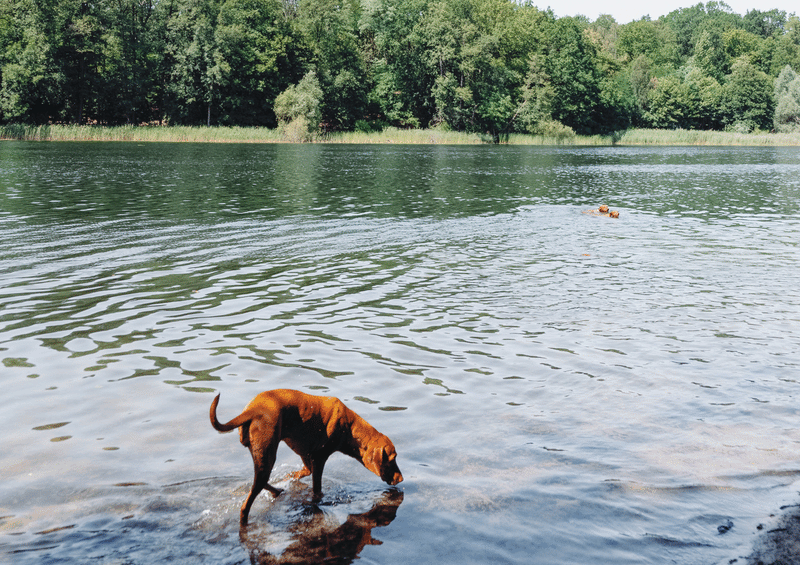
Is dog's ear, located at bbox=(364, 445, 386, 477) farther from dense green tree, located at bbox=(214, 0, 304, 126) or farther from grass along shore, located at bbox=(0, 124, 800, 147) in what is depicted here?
dense green tree, located at bbox=(214, 0, 304, 126)

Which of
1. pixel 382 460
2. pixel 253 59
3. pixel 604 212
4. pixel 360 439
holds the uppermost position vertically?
pixel 253 59

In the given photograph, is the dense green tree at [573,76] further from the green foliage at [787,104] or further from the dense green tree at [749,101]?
the green foliage at [787,104]

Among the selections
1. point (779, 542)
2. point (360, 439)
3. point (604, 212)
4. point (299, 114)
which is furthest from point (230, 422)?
point (299, 114)

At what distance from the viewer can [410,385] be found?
740 centimetres

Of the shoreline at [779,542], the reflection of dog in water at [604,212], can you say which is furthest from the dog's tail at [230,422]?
the reflection of dog in water at [604,212]

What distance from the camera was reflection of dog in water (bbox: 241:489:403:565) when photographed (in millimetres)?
4227

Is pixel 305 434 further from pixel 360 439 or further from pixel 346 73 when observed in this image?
pixel 346 73

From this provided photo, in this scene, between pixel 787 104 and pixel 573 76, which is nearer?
pixel 573 76

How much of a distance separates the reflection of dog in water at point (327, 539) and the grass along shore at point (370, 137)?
71.2m

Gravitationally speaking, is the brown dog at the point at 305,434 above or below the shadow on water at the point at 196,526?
above

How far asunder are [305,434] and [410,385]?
9.42 ft

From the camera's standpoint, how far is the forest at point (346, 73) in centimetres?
7631

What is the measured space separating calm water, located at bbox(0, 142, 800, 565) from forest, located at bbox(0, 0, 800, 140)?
6520 cm

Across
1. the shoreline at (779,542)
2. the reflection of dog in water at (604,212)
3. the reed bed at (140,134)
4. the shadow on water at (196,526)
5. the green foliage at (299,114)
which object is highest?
the green foliage at (299,114)
